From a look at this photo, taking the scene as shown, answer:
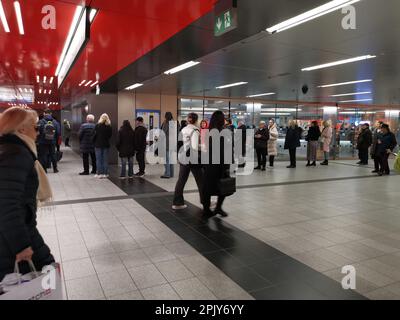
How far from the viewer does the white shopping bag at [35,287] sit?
1.42 metres

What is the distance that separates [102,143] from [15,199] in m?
6.71

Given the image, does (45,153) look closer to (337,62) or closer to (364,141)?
(337,62)

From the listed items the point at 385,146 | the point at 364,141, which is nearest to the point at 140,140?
the point at 385,146

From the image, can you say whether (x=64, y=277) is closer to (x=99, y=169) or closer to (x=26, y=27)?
(x=26, y=27)

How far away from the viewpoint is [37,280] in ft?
4.85

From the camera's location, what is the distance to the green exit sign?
3.08 m

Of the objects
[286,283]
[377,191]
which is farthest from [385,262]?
[377,191]

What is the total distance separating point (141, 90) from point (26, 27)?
6.45 metres

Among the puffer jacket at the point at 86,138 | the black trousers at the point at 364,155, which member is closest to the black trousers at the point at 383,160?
the black trousers at the point at 364,155

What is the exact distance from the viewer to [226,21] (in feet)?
10.4

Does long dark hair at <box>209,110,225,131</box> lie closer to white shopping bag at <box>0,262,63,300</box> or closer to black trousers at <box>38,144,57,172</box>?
white shopping bag at <box>0,262,63,300</box>

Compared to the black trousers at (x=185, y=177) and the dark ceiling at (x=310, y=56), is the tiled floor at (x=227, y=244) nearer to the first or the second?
the black trousers at (x=185, y=177)

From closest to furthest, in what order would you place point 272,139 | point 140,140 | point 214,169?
1. point 214,169
2. point 140,140
3. point 272,139

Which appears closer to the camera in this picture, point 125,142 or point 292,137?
point 125,142
